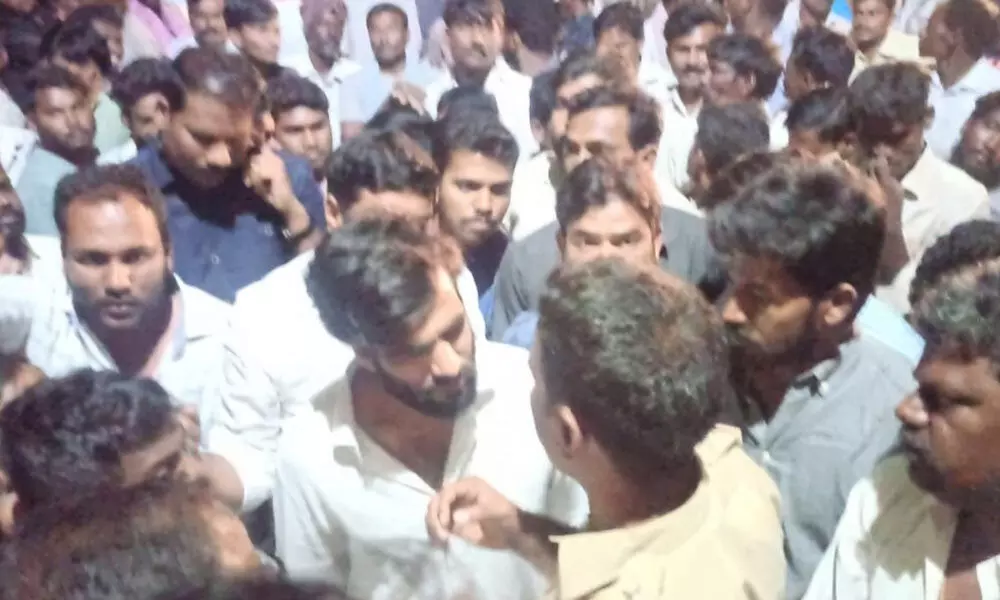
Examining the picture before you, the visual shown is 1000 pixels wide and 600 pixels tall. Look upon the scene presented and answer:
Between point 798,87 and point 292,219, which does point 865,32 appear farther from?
point 292,219

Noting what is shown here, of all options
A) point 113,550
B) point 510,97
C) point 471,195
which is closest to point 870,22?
point 510,97

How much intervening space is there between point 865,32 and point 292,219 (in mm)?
2653

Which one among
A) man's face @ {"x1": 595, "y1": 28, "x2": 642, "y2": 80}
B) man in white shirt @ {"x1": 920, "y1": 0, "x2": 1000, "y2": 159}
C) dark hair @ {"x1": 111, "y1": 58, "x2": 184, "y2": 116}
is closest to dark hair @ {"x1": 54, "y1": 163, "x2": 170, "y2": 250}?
dark hair @ {"x1": 111, "y1": 58, "x2": 184, "y2": 116}

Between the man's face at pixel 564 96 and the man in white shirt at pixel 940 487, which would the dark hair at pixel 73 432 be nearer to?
the man in white shirt at pixel 940 487

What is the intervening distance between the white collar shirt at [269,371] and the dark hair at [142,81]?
1205 mm

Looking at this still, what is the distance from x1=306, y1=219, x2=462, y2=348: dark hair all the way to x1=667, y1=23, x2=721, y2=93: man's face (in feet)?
7.53

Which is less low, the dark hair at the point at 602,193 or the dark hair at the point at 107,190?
the dark hair at the point at 107,190

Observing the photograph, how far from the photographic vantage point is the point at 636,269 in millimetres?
1028

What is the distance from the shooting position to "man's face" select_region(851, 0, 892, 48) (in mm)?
3780

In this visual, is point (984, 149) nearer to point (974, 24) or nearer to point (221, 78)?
point (974, 24)

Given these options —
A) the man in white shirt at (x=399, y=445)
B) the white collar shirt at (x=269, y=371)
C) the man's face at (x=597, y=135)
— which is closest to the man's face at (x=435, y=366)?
the man in white shirt at (x=399, y=445)

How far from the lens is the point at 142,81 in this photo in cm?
262

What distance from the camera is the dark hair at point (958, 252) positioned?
1450mm

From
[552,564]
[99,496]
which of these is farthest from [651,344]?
[99,496]
